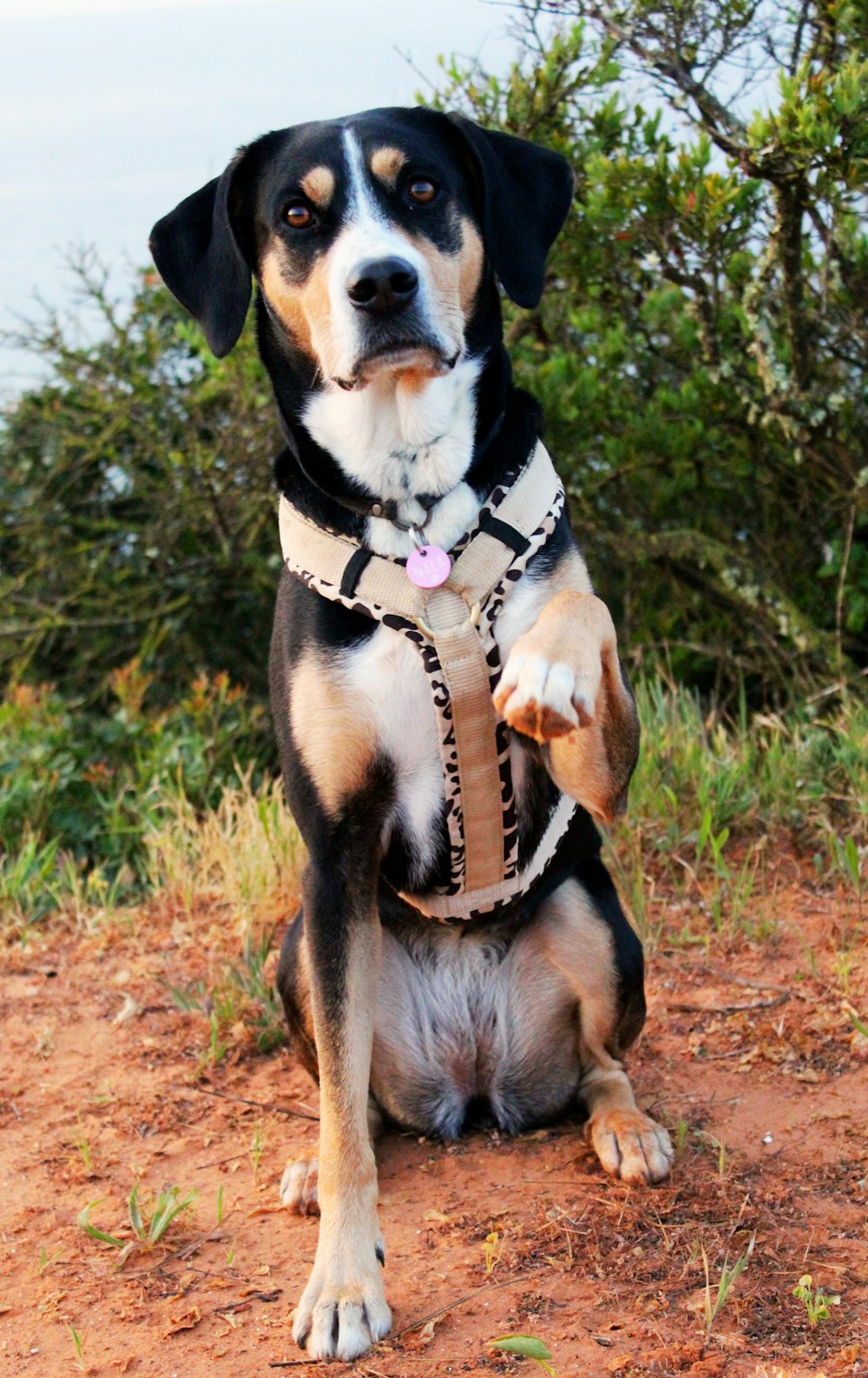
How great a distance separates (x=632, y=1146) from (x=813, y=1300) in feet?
1.88

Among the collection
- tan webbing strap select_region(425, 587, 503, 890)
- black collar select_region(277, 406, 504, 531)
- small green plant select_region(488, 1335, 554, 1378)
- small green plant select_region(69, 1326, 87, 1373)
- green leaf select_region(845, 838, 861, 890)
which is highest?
black collar select_region(277, 406, 504, 531)

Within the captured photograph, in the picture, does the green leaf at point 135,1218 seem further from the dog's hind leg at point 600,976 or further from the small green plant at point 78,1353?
the dog's hind leg at point 600,976

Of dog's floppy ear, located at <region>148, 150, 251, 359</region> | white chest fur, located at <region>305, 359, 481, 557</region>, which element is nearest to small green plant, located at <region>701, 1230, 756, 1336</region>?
white chest fur, located at <region>305, 359, 481, 557</region>

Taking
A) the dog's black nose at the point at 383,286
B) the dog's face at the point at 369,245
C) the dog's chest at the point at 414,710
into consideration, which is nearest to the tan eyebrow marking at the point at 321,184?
the dog's face at the point at 369,245

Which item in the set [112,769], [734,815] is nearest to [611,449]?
[734,815]

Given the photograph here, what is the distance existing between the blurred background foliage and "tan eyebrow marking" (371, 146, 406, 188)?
1601mm

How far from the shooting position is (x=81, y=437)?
258 inches

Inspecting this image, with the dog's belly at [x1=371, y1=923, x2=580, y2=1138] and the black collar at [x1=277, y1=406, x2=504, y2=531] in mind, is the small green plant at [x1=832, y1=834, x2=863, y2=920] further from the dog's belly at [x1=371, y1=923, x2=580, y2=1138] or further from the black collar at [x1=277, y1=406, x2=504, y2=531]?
the black collar at [x1=277, y1=406, x2=504, y2=531]

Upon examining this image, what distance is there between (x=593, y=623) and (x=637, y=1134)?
1121 mm

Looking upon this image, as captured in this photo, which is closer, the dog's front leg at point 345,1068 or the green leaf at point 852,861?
the dog's front leg at point 345,1068

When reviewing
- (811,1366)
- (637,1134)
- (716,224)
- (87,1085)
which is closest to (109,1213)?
(87,1085)

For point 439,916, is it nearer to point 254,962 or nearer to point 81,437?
point 254,962

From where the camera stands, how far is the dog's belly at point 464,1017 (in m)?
3.20

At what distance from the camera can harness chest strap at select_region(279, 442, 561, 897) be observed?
2.75 meters
